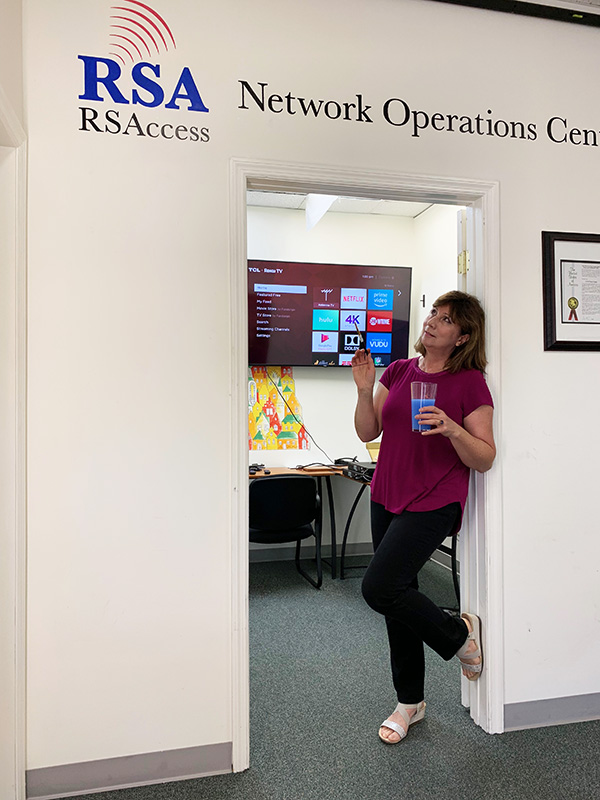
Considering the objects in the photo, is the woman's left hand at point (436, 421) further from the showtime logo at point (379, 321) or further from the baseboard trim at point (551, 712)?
the showtime logo at point (379, 321)

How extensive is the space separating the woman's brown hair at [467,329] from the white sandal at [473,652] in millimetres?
1000

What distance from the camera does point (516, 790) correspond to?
1908mm

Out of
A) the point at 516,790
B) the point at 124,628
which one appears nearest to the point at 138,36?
the point at 124,628

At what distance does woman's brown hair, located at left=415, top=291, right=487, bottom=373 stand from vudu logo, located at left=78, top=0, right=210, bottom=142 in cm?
112

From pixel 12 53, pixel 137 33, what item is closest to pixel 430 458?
pixel 137 33

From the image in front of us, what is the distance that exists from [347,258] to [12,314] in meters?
3.24

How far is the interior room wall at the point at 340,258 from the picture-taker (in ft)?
15.0

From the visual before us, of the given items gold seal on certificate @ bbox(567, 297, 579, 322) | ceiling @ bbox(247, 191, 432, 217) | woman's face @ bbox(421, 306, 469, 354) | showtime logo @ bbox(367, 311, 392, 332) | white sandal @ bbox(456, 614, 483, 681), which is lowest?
white sandal @ bbox(456, 614, 483, 681)

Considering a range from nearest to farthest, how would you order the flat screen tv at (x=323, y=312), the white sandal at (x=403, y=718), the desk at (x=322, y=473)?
the white sandal at (x=403, y=718) < the desk at (x=322, y=473) < the flat screen tv at (x=323, y=312)

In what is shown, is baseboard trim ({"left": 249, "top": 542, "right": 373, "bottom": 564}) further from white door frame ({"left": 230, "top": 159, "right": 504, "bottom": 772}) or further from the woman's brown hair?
the woman's brown hair

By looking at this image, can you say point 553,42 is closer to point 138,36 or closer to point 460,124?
point 460,124

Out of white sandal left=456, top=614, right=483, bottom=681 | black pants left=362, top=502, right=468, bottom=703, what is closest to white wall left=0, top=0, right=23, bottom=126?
black pants left=362, top=502, right=468, bottom=703

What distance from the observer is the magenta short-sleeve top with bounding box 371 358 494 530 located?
7.00 feet

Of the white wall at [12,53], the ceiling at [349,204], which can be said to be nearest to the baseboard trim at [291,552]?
the ceiling at [349,204]
